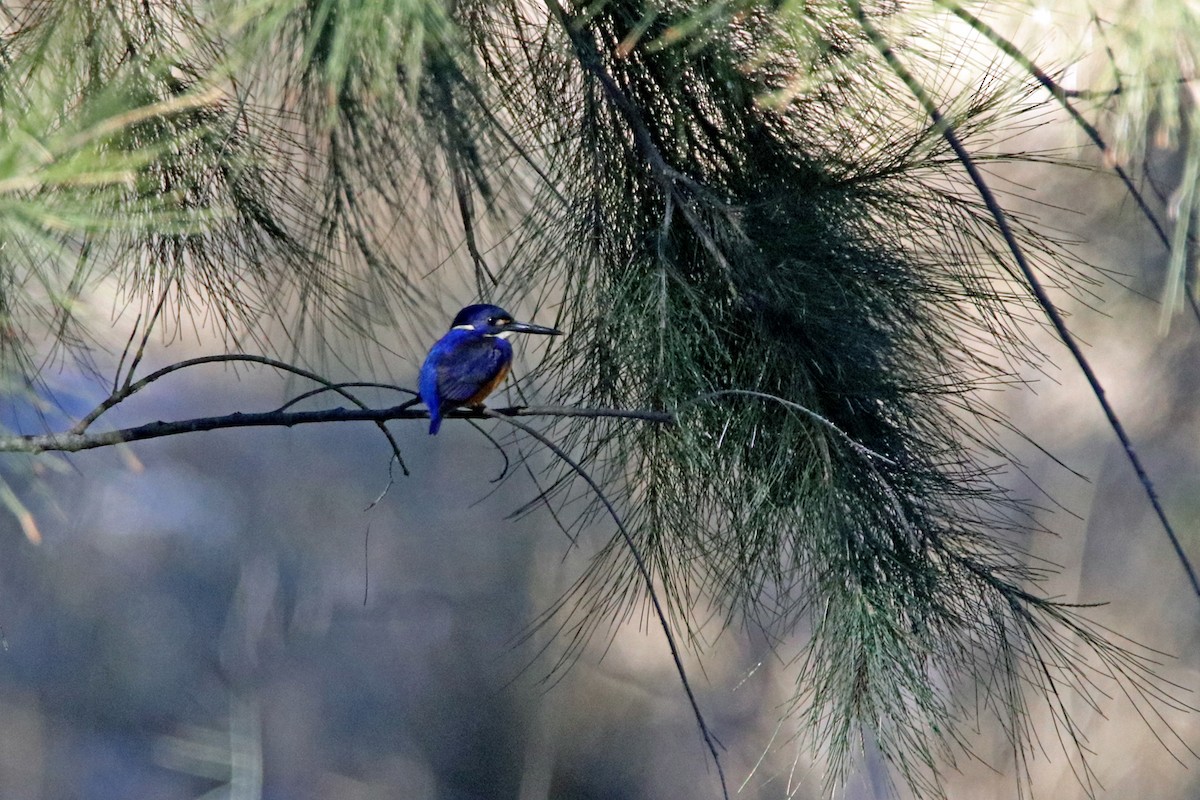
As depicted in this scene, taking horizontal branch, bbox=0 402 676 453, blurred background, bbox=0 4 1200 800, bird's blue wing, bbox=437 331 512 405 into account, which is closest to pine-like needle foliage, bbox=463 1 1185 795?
horizontal branch, bbox=0 402 676 453

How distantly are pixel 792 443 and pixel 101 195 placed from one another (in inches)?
29.2

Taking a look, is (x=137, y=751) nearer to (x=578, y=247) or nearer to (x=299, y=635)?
(x=299, y=635)

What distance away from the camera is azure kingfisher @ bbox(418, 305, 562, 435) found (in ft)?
5.81

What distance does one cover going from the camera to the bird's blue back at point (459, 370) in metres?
1.77

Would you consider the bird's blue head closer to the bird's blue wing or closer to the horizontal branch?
the bird's blue wing

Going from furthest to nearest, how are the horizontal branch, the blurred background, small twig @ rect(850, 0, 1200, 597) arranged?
the blurred background, the horizontal branch, small twig @ rect(850, 0, 1200, 597)

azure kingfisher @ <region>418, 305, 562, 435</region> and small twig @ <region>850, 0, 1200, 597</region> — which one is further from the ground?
small twig @ <region>850, 0, 1200, 597</region>

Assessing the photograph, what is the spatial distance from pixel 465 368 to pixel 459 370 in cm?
1

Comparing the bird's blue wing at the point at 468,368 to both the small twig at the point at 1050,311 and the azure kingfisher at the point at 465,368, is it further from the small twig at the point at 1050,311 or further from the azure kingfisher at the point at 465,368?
the small twig at the point at 1050,311

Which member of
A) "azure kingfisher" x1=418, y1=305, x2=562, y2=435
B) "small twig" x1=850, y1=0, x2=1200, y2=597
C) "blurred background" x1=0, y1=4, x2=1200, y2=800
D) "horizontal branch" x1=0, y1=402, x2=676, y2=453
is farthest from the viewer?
"blurred background" x1=0, y1=4, x2=1200, y2=800

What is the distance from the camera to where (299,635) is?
455 cm

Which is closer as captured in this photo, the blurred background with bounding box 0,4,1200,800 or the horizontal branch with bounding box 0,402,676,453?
the horizontal branch with bounding box 0,402,676,453

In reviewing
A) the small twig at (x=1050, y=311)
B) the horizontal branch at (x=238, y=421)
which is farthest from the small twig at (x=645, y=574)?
the small twig at (x=1050, y=311)

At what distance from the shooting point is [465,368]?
1.79 meters
